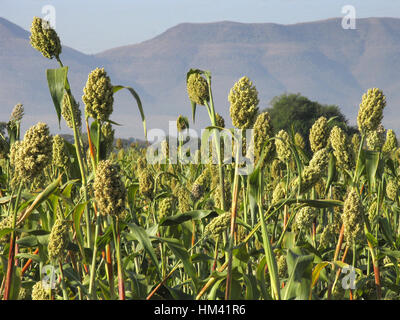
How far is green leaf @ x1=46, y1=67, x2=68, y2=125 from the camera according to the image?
176 cm

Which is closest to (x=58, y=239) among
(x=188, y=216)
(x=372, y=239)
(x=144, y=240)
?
(x=144, y=240)

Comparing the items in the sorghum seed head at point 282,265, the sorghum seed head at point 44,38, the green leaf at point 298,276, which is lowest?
the sorghum seed head at point 282,265

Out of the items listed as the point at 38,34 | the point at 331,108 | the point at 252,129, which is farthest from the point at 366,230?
the point at 331,108

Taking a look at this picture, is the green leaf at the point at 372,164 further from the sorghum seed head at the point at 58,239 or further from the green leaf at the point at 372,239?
the sorghum seed head at the point at 58,239

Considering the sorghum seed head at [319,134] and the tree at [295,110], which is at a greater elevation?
the tree at [295,110]

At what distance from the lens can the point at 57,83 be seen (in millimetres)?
1792

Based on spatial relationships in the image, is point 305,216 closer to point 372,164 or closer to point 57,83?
point 372,164

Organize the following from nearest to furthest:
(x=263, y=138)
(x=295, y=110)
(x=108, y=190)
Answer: (x=108, y=190), (x=263, y=138), (x=295, y=110)

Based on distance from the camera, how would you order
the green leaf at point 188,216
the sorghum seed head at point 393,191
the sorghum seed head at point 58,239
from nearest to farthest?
the sorghum seed head at point 58,239 → the green leaf at point 188,216 → the sorghum seed head at point 393,191

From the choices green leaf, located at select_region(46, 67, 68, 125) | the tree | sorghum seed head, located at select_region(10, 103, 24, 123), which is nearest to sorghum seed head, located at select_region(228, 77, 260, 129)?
green leaf, located at select_region(46, 67, 68, 125)

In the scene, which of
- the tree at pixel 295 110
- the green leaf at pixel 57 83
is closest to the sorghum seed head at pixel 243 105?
the green leaf at pixel 57 83

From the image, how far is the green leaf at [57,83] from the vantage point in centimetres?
176

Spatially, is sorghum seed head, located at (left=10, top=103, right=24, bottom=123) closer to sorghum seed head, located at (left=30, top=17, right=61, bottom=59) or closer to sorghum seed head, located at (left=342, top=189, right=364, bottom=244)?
sorghum seed head, located at (left=30, top=17, right=61, bottom=59)
